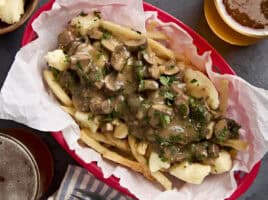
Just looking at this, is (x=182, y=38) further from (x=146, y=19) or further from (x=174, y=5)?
(x=174, y=5)

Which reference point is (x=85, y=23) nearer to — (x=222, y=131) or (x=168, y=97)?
(x=168, y=97)

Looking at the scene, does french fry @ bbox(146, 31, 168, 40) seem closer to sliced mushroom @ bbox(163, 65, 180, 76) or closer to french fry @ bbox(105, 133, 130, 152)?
sliced mushroom @ bbox(163, 65, 180, 76)

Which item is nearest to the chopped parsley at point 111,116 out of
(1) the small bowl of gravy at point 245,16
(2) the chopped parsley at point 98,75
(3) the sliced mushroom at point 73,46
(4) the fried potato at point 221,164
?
(2) the chopped parsley at point 98,75

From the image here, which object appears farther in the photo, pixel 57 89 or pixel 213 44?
pixel 213 44

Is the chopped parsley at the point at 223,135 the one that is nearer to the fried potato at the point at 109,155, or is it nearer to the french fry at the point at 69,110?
the fried potato at the point at 109,155

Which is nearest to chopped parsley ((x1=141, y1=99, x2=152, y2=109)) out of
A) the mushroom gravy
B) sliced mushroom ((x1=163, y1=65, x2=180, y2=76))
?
the mushroom gravy

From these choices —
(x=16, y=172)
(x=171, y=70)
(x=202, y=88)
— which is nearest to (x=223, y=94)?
(x=202, y=88)
